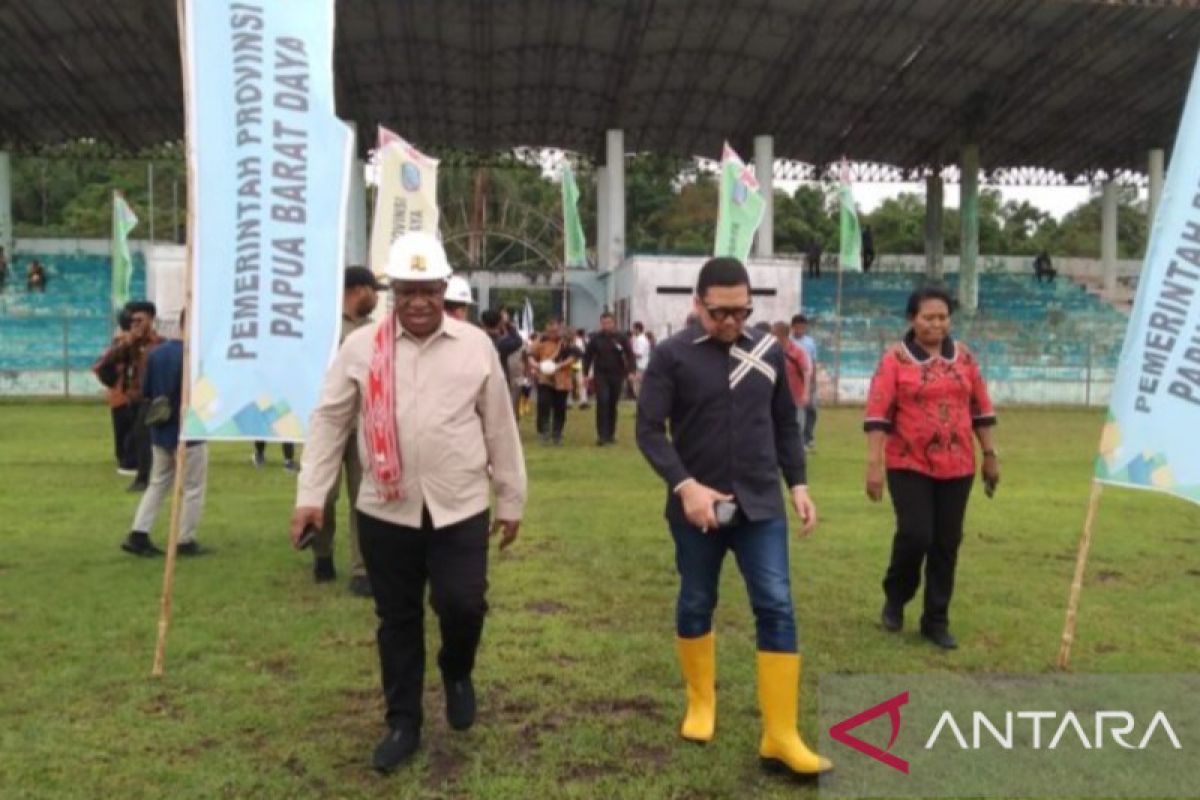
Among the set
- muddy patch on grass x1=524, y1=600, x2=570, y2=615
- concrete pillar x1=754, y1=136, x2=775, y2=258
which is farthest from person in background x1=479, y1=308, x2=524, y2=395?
concrete pillar x1=754, y1=136, x2=775, y2=258

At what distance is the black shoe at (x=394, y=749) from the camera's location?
12.2 ft

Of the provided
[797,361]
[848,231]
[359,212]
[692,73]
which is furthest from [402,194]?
[359,212]

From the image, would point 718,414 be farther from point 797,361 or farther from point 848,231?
point 848,231

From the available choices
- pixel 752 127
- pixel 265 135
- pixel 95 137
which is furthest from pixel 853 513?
pixel 95 137

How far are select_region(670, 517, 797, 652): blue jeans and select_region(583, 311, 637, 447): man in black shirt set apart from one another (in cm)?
1067

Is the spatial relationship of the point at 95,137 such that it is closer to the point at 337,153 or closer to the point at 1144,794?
the point at 337,153

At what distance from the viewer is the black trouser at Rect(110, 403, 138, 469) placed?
37.6ft

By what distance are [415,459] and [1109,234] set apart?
43.7 meters

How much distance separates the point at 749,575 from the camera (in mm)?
3877

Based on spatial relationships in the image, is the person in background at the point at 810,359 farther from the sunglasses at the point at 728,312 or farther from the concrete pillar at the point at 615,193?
the concrete pillar at the point at 615,193

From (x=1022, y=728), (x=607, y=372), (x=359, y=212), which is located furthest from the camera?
(x=359, y=212)

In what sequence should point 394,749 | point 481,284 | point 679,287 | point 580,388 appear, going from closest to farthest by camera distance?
point 394,749, point 580,388, point 679,287, point 481,284

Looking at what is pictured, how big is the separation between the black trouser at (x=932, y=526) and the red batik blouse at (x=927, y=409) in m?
0.06

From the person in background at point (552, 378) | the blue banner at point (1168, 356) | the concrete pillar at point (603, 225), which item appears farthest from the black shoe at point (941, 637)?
the concrete pillar at point (603, 225)
